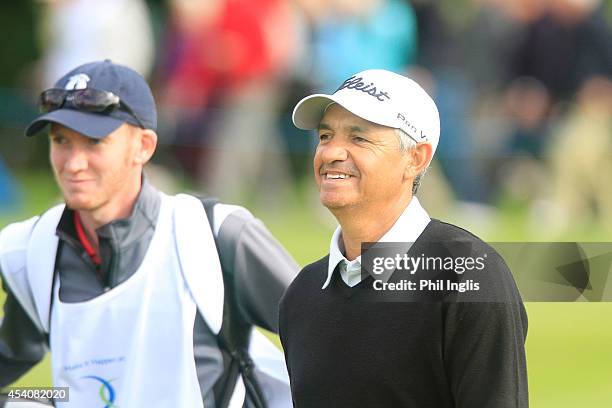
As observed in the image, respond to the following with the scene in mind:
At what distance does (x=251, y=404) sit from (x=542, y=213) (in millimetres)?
11935

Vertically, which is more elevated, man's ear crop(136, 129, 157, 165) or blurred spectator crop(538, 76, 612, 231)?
blurred spectator crop(538, 76, 612, 231)

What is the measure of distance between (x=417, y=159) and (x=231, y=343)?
1.13 metres

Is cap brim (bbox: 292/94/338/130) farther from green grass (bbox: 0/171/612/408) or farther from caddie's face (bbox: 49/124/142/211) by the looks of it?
green grass (bbox: 0/171/612/408)

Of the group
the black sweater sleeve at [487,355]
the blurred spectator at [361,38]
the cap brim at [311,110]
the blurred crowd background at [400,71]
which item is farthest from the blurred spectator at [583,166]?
the black sweater sleeve at [487,355]

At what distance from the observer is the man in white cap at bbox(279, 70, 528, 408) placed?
13.2 ft

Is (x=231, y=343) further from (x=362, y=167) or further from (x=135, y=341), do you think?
(x=362, y=167)

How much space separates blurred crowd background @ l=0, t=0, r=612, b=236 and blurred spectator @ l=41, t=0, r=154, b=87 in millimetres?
18

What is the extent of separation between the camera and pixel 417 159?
4.47 m

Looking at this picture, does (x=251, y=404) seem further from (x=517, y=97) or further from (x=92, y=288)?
(x=517, y=97)

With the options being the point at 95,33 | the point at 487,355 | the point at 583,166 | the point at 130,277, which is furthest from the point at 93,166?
the point at 583,166

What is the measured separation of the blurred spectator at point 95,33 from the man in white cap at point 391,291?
10333mm

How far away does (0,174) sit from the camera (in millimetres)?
16906

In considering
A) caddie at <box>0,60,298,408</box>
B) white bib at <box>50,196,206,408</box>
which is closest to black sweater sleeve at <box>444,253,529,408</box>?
caddie at <box>0,60,298,408</box>

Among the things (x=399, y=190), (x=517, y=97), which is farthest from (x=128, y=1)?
(x=399, y=190)
